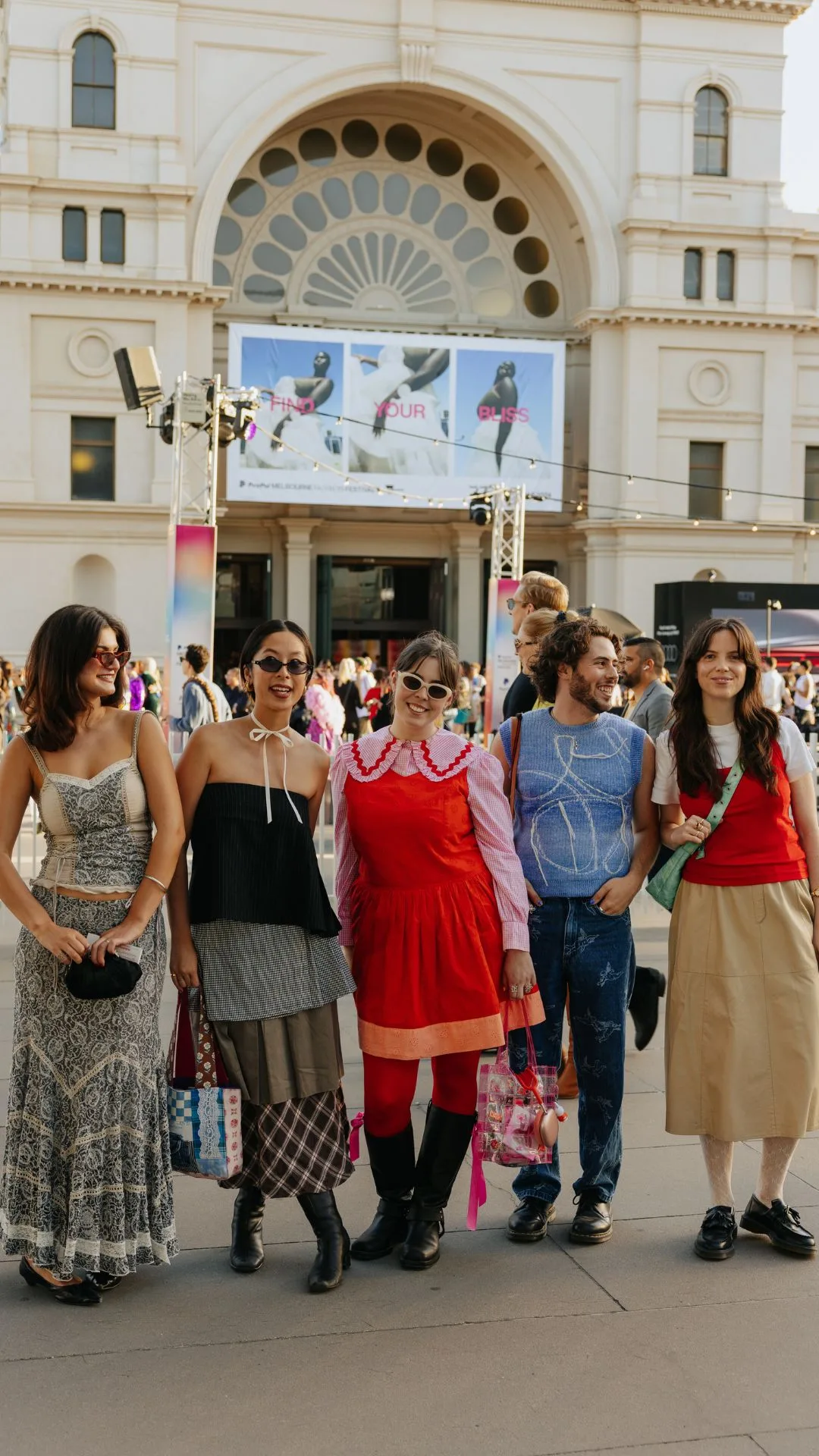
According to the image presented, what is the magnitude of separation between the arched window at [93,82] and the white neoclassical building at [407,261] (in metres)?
0.05

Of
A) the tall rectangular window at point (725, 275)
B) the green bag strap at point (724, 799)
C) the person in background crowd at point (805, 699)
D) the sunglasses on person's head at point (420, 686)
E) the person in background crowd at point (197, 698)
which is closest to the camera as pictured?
the sunglasses on person's head at point (420, 686)

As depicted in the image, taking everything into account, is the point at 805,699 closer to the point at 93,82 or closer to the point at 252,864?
the point at 93,82

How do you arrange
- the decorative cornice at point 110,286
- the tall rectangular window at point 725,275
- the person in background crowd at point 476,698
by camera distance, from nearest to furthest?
1. the person in background crowd at point 476,698
2. the decorative cornice at point 110,286
3. the tall rectangular window at point 725,275

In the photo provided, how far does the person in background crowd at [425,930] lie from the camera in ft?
14.3

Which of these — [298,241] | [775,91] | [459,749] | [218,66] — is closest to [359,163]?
[298,241]

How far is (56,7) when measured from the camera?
30250mm

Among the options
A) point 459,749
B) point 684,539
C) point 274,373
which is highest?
point 274,373

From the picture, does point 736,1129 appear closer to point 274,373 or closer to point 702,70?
point 274,373

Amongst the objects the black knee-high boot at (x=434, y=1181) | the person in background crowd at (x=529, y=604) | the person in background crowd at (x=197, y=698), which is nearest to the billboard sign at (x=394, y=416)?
the person in background crowd at (x=197, y=698)

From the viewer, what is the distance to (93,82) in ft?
101

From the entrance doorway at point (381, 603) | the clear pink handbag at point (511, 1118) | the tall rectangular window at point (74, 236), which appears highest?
the tall rectangular window at point (74, 236)

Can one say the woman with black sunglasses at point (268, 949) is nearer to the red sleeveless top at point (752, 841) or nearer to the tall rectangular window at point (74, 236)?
the red sleeveless top at point (752, 841)

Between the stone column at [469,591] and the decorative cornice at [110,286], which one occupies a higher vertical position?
the decorative cornice at [110,286]

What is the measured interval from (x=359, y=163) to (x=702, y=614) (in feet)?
48.8
